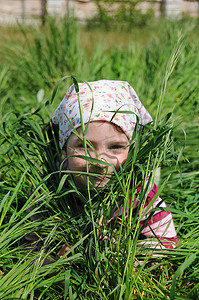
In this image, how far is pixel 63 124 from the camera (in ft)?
3.86

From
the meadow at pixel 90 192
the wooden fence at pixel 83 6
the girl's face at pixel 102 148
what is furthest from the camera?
the wooden fence at pixel 83 6

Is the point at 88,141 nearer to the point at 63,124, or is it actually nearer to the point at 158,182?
the point at 63,124

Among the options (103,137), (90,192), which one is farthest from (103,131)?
(90,192)

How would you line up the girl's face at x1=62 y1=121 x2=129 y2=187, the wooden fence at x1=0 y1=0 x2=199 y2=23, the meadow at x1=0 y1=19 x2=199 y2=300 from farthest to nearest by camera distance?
1. the wooden fence at x1=0 y1=0 x2=199 y2=23
2. the girl's face at x1=62 y1=121 x2=129 y2=187
3. the meadow at x1=0 y1=19 x2=199 y2=300

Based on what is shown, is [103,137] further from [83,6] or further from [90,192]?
[83,6]

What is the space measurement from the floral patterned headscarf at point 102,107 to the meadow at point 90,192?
71mm

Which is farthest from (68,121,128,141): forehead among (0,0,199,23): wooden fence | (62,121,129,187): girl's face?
(0,0,199,23): wooden fence

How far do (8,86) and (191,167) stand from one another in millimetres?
1518

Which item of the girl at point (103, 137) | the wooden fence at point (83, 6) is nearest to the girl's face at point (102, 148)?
the girl at point (103, 137)

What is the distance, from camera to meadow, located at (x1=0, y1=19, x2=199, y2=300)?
0.88 meters

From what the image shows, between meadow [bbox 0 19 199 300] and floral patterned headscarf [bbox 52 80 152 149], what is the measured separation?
0.23 ft

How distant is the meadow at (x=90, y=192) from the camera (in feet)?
2.87

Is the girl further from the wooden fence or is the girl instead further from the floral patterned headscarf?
the wooden fence

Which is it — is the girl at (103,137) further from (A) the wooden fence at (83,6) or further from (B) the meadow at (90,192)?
(A) the wooden fence at (83,6)
